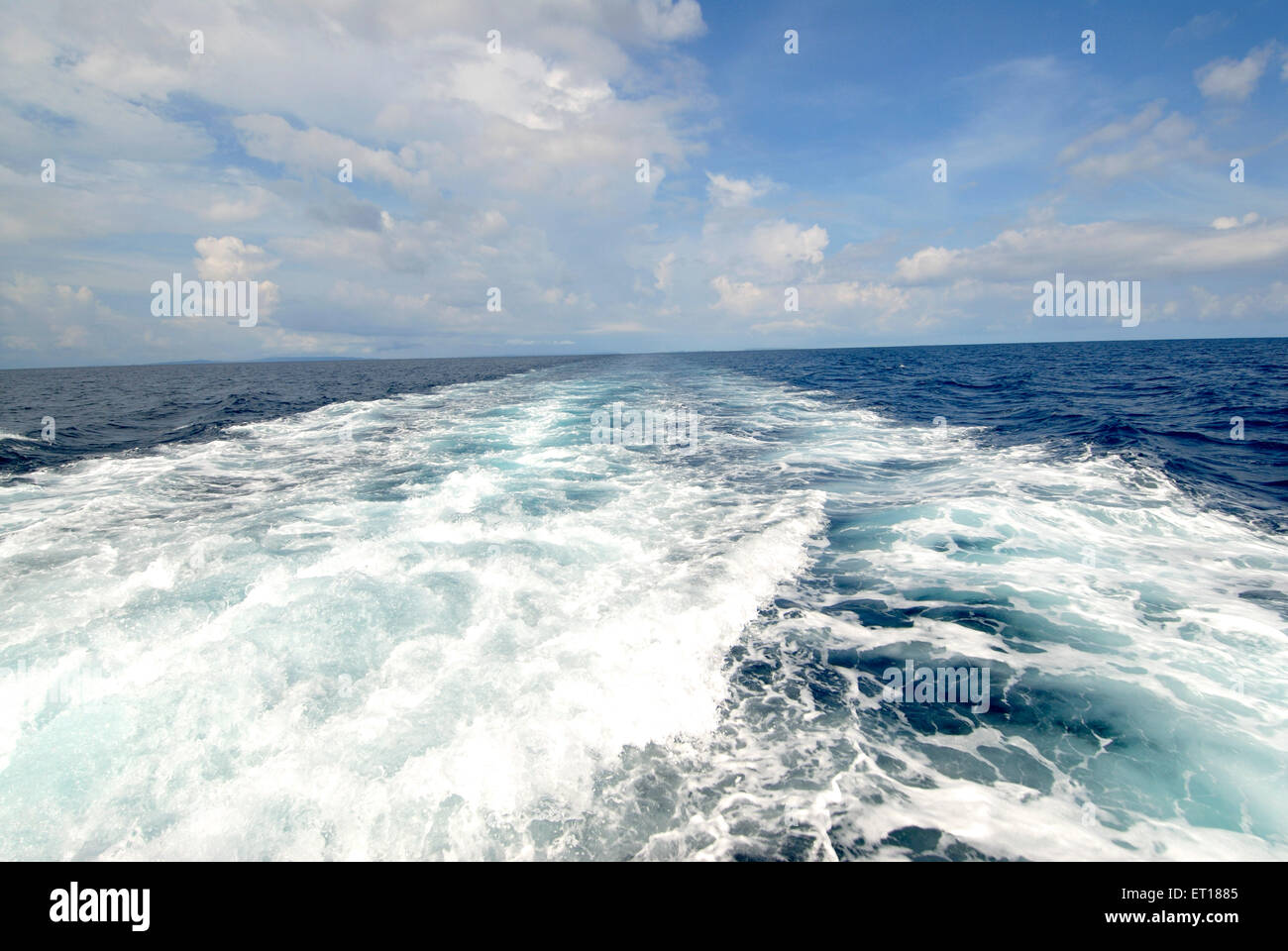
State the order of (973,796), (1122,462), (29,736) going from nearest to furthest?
(973,796), (29,736), (1122,462)

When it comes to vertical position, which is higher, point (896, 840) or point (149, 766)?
point (149, 766)

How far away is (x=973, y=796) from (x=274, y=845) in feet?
19.3

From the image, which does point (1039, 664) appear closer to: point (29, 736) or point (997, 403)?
point (29, 736)

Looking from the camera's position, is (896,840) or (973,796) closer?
(896,840)

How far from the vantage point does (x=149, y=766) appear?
487cm

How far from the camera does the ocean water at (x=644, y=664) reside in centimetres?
443

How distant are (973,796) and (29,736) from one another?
29.6 ft

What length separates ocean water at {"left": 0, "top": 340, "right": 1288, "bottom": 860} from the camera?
443 centimetres

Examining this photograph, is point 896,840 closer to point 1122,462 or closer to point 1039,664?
point 1039,664

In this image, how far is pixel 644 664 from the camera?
21.9 feet
